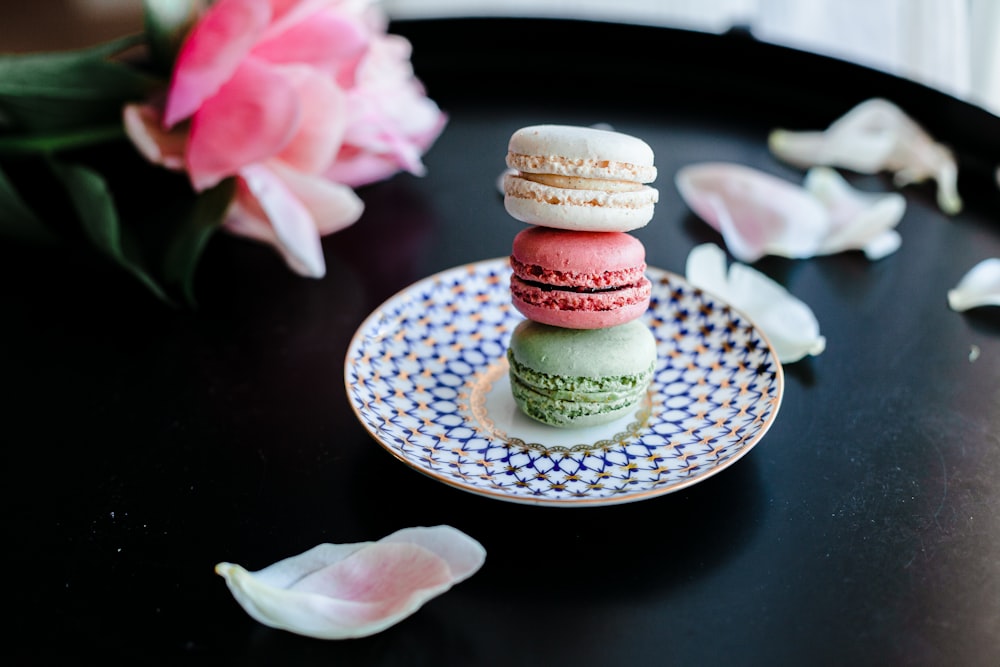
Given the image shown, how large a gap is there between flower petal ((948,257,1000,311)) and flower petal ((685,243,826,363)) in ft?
0.40

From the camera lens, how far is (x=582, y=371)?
66 centimetres

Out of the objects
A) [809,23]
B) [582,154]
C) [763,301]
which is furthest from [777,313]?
[809,23]

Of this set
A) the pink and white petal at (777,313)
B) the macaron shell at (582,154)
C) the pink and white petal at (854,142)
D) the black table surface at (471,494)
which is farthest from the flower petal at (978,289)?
the macaron shell at (582,154)

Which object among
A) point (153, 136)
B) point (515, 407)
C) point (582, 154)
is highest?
point (582, 154)

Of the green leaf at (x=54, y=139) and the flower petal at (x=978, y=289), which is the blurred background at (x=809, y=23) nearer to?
the flower petal at (x=978, y=289)

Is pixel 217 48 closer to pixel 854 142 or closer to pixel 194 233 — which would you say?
pixel 194 233

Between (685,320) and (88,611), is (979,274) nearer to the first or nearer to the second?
(685,320)

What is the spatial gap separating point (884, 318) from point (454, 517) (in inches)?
17.4

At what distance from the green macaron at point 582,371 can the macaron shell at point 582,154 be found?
0.39ft

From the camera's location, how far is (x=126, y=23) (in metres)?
2.02

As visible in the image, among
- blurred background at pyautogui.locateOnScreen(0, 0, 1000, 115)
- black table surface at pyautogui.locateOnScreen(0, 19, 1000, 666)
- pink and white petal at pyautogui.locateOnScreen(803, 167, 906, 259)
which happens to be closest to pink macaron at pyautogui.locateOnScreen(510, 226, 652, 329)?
black table surface at pyautogui.locateOnScreen(0, 19, 1000, 666)

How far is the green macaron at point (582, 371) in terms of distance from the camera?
66cm

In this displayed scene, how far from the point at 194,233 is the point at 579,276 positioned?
15.1 inches

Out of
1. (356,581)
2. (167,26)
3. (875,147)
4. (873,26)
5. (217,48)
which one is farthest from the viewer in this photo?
(873,26)
